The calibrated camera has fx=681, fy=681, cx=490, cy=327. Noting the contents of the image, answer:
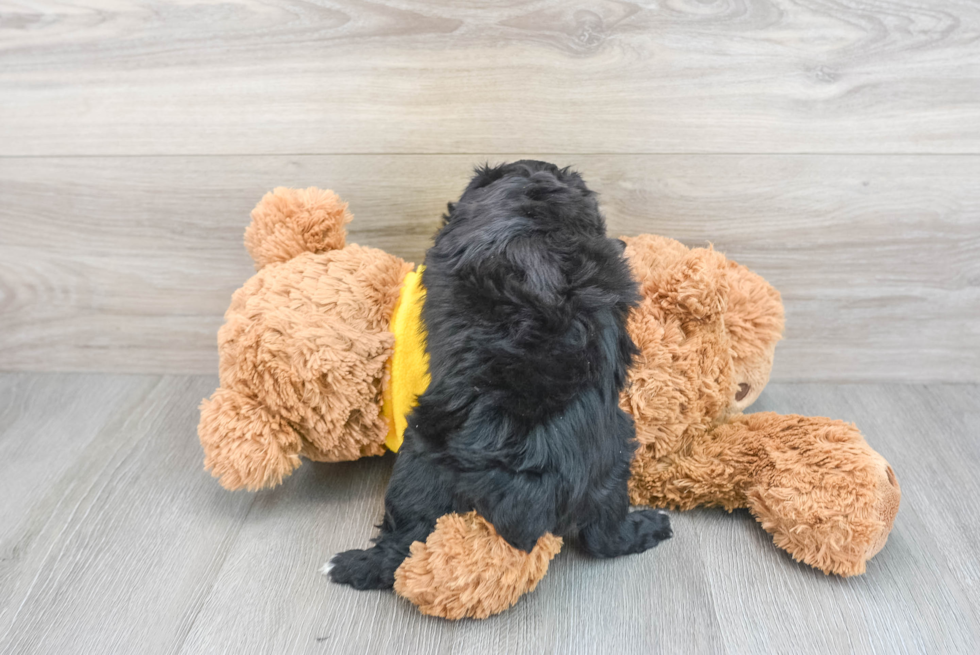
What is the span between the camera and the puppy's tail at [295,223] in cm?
81

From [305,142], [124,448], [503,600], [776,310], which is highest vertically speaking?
[305,142]

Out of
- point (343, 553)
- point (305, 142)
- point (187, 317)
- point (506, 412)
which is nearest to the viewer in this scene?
point (506, 412)

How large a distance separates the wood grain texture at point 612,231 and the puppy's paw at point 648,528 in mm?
385

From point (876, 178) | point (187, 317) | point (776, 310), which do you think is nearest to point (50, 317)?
point (187, 317)

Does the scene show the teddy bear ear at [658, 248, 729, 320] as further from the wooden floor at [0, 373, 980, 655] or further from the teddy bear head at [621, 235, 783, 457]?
the wooden floor at [0, 373, 980, 655]

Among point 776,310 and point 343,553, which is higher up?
point 776,310

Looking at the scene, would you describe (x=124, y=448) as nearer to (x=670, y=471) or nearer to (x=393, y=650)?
(x=393, y=650)

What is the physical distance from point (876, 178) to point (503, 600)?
72 centimetres

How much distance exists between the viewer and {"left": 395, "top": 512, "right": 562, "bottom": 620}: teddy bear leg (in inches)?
24.7

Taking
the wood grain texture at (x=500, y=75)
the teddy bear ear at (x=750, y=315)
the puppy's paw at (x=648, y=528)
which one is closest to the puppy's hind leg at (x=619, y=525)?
the puppy's paw at (x=648, y=528)

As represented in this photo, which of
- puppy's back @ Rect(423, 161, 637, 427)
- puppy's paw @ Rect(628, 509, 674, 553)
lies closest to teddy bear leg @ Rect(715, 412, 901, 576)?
puppy's paw @ Rect(628, 509, 674, 553)

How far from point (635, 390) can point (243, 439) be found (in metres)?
0.43

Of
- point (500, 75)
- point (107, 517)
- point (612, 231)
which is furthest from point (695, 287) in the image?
point (107, 517)

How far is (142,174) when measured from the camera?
94 centimetres
